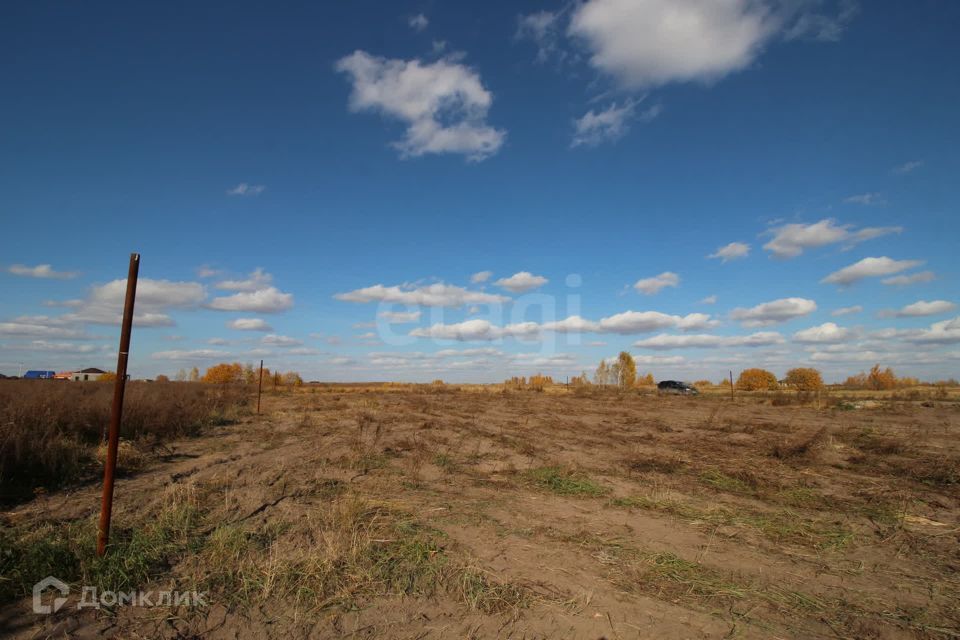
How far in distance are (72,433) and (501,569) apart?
1148 cm

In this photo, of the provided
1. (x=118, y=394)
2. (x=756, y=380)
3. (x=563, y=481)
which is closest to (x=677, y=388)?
(x=756, y=380)

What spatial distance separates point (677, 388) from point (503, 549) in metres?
57.3

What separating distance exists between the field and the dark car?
152 ft

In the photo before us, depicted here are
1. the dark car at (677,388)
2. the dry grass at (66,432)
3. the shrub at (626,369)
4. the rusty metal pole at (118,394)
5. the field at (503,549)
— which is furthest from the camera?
the shrub at (626,369)

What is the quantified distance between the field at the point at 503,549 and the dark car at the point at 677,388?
46321 mm

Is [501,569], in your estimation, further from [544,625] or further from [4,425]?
[4,425]

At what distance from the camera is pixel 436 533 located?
5.78 m

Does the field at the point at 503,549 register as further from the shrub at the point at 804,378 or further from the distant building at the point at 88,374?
the distant building at the point at 88,374

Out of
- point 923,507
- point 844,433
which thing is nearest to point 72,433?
point 923,507

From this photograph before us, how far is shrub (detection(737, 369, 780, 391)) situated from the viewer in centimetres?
6941

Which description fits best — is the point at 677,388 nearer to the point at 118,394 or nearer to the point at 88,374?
the point at 118,394

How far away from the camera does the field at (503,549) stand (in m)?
3.85

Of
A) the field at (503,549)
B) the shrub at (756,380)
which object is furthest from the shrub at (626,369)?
the field at (503,549)

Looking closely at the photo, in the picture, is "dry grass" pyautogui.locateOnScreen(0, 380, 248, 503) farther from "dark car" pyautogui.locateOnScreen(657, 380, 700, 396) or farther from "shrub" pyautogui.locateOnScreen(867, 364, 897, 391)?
"shrub" pyautogui.locateOnScreen(867, 364, 897, 391)
